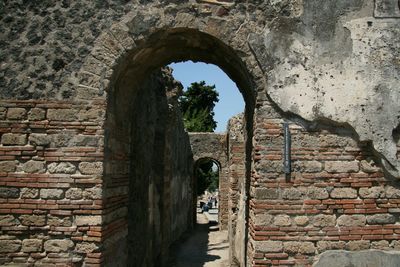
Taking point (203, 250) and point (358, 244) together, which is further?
point (203, 250)

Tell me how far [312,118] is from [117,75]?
2405mm

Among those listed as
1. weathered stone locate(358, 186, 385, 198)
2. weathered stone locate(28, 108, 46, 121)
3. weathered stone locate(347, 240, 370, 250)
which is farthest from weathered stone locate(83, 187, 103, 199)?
weathered stone locate(358, 186, 385, 198)

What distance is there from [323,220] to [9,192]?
359 centimetres

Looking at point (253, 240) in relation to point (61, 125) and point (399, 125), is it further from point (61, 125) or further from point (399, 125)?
point (61, 125)

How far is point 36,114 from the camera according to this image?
4941 millimetres

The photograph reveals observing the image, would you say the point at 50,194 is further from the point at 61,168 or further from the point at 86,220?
the point at 86,220

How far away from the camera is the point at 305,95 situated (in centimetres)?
493

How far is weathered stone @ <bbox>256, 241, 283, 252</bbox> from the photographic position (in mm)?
4793

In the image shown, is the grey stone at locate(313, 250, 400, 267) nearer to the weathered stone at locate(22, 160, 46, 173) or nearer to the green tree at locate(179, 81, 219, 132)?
the weathered stone at locate(22, 160, 46, 173)

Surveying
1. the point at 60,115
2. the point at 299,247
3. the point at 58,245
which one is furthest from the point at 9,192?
the point at 299,247

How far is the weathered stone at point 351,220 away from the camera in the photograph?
484cm

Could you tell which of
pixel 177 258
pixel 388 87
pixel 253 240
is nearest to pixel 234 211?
pixel 177 258

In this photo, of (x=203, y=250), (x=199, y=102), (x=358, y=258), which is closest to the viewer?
(x=358, y=258)

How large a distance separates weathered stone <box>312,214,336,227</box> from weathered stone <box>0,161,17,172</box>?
137 inches
